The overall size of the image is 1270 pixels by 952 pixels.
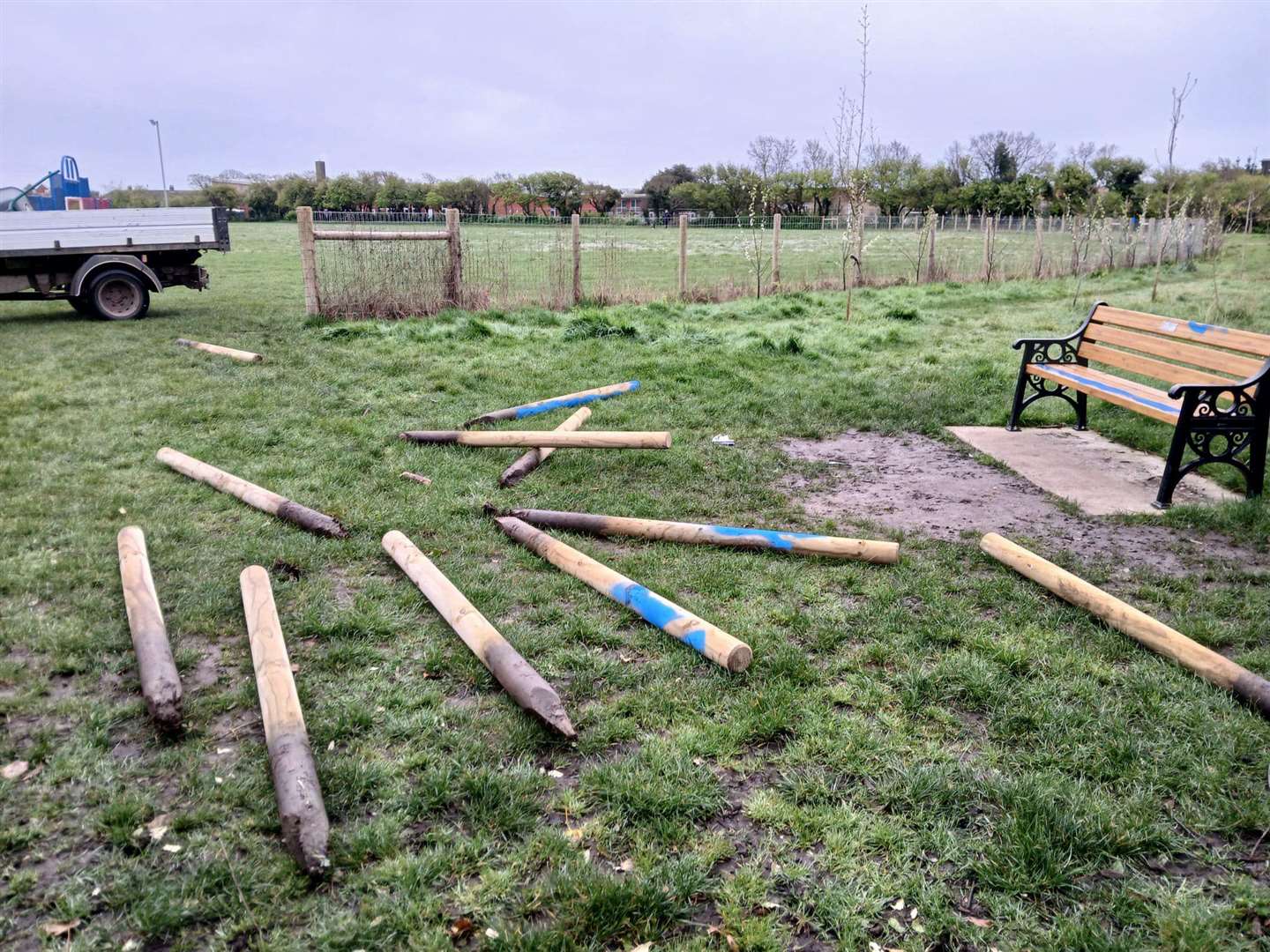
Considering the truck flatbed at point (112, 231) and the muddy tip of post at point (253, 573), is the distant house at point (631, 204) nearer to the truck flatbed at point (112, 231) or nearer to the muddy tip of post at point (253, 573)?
the truck flatbed at point (112, 231)

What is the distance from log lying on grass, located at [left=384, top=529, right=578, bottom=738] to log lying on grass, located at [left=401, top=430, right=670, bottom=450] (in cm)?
161

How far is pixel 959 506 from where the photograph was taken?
17.6ft

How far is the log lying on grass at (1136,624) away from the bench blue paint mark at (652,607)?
1833mm

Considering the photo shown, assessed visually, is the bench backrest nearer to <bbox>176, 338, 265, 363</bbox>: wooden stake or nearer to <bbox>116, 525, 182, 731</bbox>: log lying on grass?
<bbox>116, 525, 182, 731</bbox>: log lying on grass

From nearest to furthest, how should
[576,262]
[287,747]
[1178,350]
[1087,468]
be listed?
[287,747] → [1178,350] → [1087,468] → [576,262]

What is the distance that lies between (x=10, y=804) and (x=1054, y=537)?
4.99 m

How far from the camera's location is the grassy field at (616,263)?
12.2m

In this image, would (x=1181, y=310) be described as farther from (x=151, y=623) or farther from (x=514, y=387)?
(x=151, y=623)

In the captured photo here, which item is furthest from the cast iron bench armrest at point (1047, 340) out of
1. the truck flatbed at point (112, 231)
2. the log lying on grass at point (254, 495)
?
the truck flatbed at point (112, 231)

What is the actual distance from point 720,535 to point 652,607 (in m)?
0.96

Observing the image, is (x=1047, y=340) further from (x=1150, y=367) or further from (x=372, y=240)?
(x=372, y=240)

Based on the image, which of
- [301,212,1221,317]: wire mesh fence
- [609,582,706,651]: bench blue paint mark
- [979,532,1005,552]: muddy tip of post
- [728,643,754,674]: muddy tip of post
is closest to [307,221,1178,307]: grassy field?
[301,212,1221,317]: wire mesh fence

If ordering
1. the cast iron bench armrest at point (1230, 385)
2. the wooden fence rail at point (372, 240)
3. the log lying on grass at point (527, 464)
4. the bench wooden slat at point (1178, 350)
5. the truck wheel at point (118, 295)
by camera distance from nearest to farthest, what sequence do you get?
the cast iron bench armrest at point (1230, 385) < the bench wooden slat at point (1178, 350) < the log lying on grass at point (527, 464) < the wooden fence rail at point (372, 240) < the truck wheel at point (118, 295)

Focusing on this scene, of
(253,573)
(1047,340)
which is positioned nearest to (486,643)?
(253,573)
